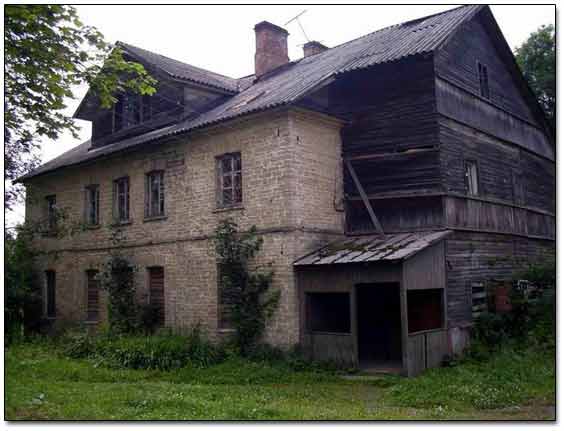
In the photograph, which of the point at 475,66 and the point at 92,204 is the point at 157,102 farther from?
the point at 475,66

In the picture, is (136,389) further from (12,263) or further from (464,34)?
(464,34)

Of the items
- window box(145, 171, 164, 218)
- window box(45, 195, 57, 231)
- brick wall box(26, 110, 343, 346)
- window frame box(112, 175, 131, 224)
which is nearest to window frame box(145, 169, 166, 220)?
window box(145, 171, 164, 218)

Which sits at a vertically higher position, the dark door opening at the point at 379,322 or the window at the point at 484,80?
the window at the point at 484,80

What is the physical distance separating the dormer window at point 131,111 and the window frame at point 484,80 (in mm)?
8991

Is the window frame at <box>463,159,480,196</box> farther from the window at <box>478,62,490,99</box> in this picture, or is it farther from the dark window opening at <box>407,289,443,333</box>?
the dark window opening at <box>407,289,443,333</box>

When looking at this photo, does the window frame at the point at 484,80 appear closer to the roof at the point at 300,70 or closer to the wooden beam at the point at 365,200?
the roof at the point at 300,70

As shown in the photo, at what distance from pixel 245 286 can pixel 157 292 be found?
355cm

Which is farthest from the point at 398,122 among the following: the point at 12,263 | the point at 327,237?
the point at 12,263

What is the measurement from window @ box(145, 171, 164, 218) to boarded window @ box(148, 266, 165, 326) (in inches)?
58.3

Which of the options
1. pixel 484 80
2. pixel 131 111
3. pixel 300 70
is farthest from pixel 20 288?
pixel 484 80

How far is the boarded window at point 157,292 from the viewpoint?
16.3m

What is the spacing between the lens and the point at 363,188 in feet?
47.9

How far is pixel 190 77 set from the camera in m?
Result: 17.6

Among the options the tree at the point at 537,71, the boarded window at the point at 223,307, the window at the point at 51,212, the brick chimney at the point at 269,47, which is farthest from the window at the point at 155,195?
the tree at the point at 537,71
